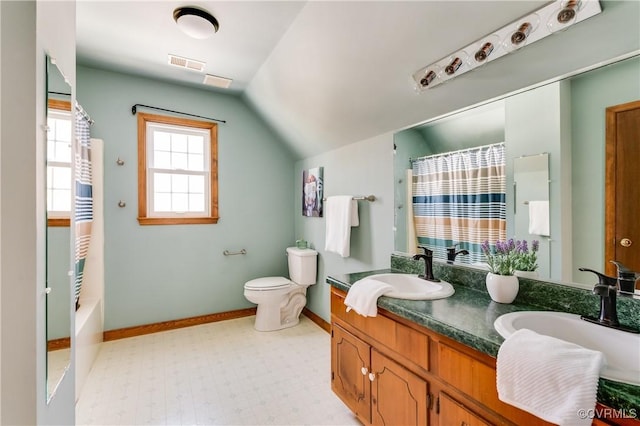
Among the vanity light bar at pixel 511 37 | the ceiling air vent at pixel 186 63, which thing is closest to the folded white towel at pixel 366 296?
the vanity light bar at pixel 511 37

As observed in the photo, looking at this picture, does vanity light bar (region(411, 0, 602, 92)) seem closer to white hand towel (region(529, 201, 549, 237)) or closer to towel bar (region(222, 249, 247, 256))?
white hand towel (region(529, 201, 549, 237))

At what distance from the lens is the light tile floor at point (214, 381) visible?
1.74 meters

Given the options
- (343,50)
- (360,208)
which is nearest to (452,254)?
(360,208)

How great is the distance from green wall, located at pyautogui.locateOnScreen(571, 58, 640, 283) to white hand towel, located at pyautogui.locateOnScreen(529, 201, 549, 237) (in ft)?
0.36

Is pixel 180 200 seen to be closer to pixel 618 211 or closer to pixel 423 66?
pixel 423 66

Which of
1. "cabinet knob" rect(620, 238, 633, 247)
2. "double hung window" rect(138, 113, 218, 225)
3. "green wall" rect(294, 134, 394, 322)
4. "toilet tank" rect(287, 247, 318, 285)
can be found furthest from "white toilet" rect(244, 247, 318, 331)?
"cabinet knob" rect(620, 238, 633, 247)

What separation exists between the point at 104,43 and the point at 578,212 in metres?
3.23

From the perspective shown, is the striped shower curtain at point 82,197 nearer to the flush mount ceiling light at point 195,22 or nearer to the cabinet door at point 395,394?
the flush mount ceiling light at point 195,22

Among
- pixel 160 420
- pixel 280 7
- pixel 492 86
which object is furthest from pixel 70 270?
pixel 492 86

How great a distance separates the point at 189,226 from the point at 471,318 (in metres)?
2.81

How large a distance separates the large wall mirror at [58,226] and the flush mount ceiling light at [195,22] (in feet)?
3.05

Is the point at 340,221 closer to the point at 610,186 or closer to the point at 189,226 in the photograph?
the point at 189,226

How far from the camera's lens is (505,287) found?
1.25 m

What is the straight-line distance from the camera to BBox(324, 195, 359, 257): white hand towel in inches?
98.0
